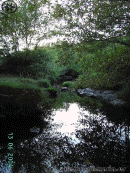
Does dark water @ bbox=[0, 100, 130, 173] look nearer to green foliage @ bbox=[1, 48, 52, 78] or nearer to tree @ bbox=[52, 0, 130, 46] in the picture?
green foliage @ bbox=[1, 48, 52, 78]

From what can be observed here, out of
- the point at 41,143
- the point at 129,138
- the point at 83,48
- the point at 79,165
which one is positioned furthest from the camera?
the point at 83,48

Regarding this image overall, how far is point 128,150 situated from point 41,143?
285 centimetres

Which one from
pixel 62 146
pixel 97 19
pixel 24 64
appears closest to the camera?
pixel 62 146

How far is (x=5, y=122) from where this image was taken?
5.86m

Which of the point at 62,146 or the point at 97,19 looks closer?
the point at 62,146

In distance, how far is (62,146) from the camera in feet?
15.2

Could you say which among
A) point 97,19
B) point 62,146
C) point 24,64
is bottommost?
point 62,146

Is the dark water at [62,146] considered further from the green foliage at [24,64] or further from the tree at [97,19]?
the tree at [97,19]

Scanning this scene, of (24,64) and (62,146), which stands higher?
(24,64)

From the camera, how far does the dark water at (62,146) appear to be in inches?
139

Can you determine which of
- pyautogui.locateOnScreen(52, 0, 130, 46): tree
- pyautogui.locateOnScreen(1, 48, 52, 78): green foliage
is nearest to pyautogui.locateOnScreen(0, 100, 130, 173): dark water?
pyautogui.locateOnScreen(1, 48, 52, 78): green foliage

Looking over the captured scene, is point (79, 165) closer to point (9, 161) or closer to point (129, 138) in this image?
point (9, 161)

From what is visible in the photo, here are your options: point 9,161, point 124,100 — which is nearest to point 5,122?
point 9,161

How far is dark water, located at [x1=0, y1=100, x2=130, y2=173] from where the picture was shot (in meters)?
3.54
